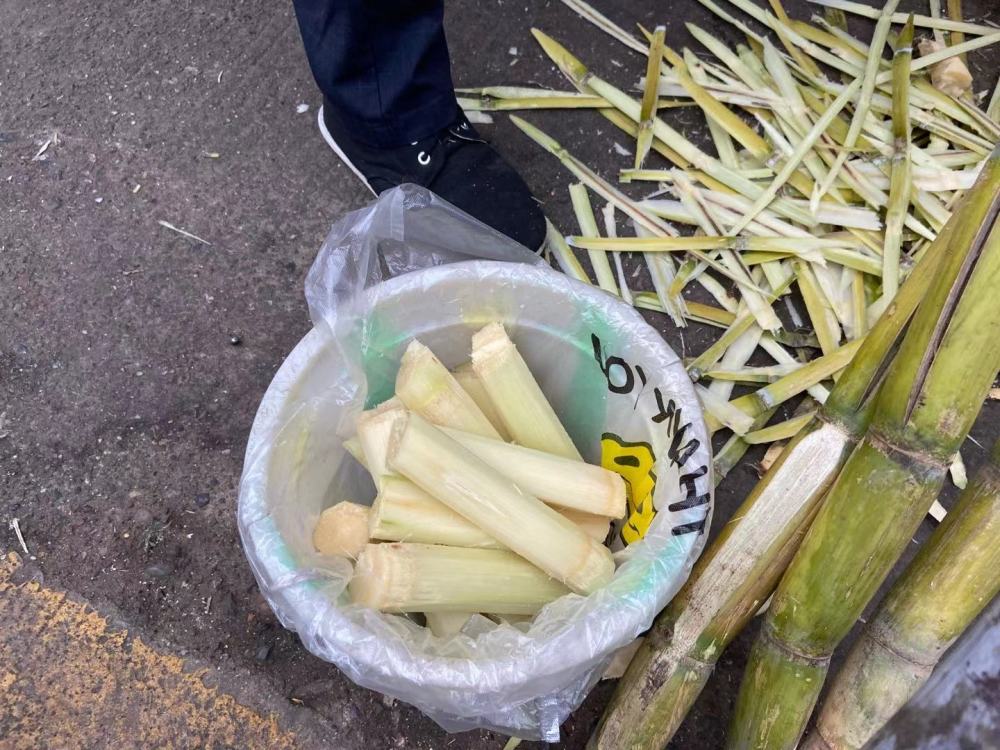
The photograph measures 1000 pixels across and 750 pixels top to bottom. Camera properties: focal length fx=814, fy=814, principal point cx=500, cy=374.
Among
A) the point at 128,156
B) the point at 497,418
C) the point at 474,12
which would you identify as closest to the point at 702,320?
the point at 497,418

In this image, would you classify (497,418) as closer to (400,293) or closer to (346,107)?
(400,293)

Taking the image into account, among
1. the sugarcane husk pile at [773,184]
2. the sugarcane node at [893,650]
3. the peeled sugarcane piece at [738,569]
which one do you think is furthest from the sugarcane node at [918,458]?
the sugarcane husk pile at [773,184]

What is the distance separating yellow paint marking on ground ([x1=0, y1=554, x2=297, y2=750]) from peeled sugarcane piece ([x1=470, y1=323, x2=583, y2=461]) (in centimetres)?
78

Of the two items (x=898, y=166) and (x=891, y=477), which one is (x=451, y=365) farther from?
(x=898, y=166)

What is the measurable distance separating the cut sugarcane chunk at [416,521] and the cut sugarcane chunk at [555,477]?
11 cm

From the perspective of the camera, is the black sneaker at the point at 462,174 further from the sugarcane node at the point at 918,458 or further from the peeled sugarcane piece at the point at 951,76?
the peeled sugarcane piece at the point at 951,76

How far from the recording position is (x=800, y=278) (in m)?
1.97

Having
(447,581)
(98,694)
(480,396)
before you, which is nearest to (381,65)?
(480,396)

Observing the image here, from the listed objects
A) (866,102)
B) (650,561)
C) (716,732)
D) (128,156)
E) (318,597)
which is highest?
(866,102)

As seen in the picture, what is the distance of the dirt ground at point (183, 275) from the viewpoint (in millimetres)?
1698

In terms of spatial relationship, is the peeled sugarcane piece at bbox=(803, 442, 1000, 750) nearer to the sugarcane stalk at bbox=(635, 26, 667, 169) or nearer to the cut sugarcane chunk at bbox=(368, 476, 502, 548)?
the cut sugarcane chunk at bbox=(368, 476, 502, 548)

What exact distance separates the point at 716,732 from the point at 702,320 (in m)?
0.92

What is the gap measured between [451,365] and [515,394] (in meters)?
0.25

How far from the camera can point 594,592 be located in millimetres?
1220
